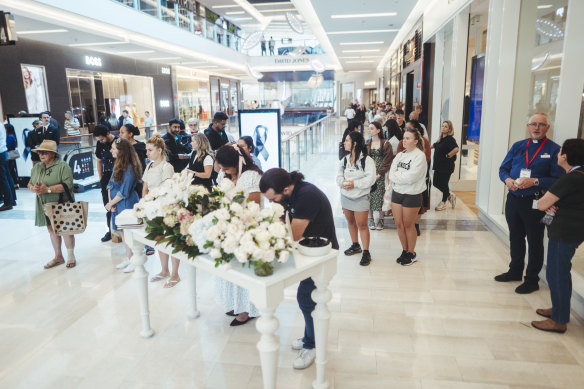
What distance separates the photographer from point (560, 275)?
3137mm

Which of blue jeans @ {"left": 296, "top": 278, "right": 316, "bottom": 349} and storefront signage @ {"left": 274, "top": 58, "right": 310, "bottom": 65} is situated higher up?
storefront signage @ {"left": 274, "top": 58, "right": 310, "bottom": 65}

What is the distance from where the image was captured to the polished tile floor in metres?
2.83

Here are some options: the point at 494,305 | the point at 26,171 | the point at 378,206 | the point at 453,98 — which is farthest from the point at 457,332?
the point at 26,171

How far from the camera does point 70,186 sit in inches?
187

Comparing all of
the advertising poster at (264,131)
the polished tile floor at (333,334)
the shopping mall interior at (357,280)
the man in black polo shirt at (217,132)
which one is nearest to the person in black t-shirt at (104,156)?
the shopping mall interior at (357,280)

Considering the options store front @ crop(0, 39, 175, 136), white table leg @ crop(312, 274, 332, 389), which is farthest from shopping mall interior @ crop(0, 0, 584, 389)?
store front @ crop(0, 39, 175, 136)

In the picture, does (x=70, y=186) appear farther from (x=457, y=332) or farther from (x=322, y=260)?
(x=457, y=332)

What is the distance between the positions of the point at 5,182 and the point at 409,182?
7.24m

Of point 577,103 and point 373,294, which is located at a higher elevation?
point 577,103

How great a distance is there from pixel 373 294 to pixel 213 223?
86.2 inches

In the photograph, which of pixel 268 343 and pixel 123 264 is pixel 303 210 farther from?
pixel 123 264

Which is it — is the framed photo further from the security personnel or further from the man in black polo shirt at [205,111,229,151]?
the security personnel

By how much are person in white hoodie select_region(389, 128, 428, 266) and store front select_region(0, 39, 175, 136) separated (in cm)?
1309

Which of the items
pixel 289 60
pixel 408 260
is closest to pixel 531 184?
pixel 408 260
